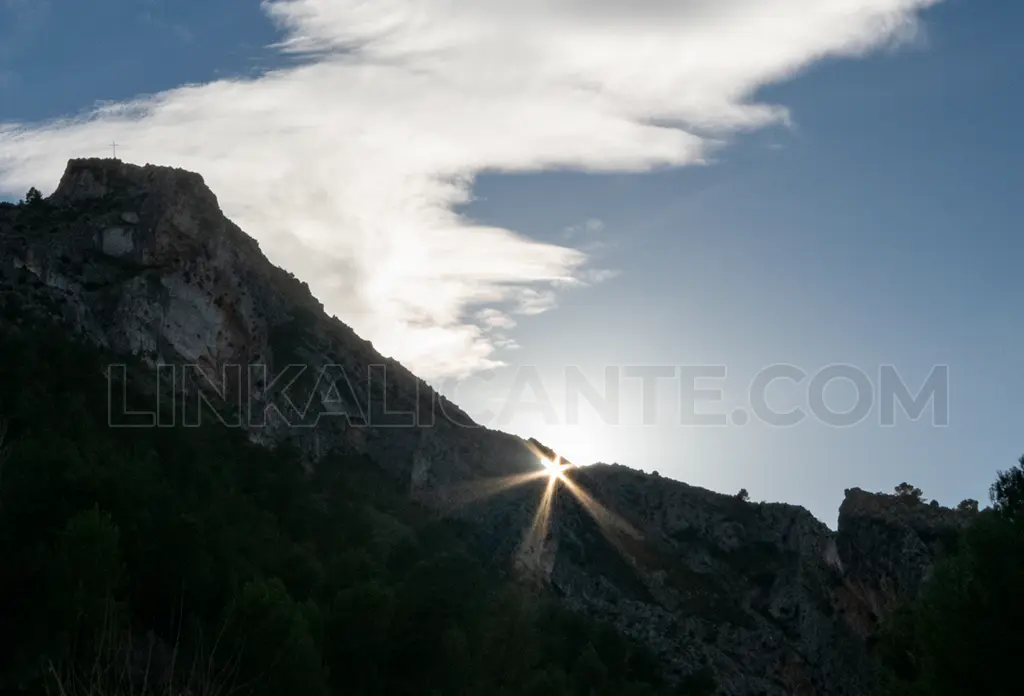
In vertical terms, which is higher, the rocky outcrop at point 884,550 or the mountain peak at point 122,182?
the mountain peak at point 122,182

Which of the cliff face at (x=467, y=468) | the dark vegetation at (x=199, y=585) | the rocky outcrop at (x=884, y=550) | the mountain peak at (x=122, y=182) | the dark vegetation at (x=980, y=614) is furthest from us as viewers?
the rocky outcrop at (x=884, y=550)

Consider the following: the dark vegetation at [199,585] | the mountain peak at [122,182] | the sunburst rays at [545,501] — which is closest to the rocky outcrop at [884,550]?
the sunburst rays at [545,501]

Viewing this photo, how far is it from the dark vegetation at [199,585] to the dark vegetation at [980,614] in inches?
572

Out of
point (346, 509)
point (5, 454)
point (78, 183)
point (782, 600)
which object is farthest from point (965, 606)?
point (78, 183)

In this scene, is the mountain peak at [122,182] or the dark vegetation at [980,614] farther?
the mountain peak at [122,182]

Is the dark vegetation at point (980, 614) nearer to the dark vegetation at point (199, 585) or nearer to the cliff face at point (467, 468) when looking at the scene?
the dark vegetation at point (199, 585)

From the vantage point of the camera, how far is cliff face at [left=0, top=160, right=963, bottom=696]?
6184 centimetres

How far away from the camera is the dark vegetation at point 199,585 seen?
23.4 metres

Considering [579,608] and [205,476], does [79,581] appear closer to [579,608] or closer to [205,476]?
[205,476]

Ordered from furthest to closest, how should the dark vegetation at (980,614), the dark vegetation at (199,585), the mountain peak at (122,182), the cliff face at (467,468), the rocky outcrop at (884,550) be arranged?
the rocky outcrop at (884,550), the mountain peak at (122,182), the cliff face at (467,468), the dark vegetation at (980,614), the dark vegetation at (199,585)

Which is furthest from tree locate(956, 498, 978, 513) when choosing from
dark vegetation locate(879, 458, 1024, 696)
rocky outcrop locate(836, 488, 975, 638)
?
dark vegetation locate(879, 458, 1024, 696)

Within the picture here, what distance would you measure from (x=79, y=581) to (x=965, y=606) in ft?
70.9

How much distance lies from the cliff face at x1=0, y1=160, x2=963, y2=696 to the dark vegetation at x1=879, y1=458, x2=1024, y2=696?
116ft

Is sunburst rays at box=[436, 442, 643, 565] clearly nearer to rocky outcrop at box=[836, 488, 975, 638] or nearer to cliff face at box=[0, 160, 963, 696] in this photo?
cliff face at box=[0, 160, 963, 696]
